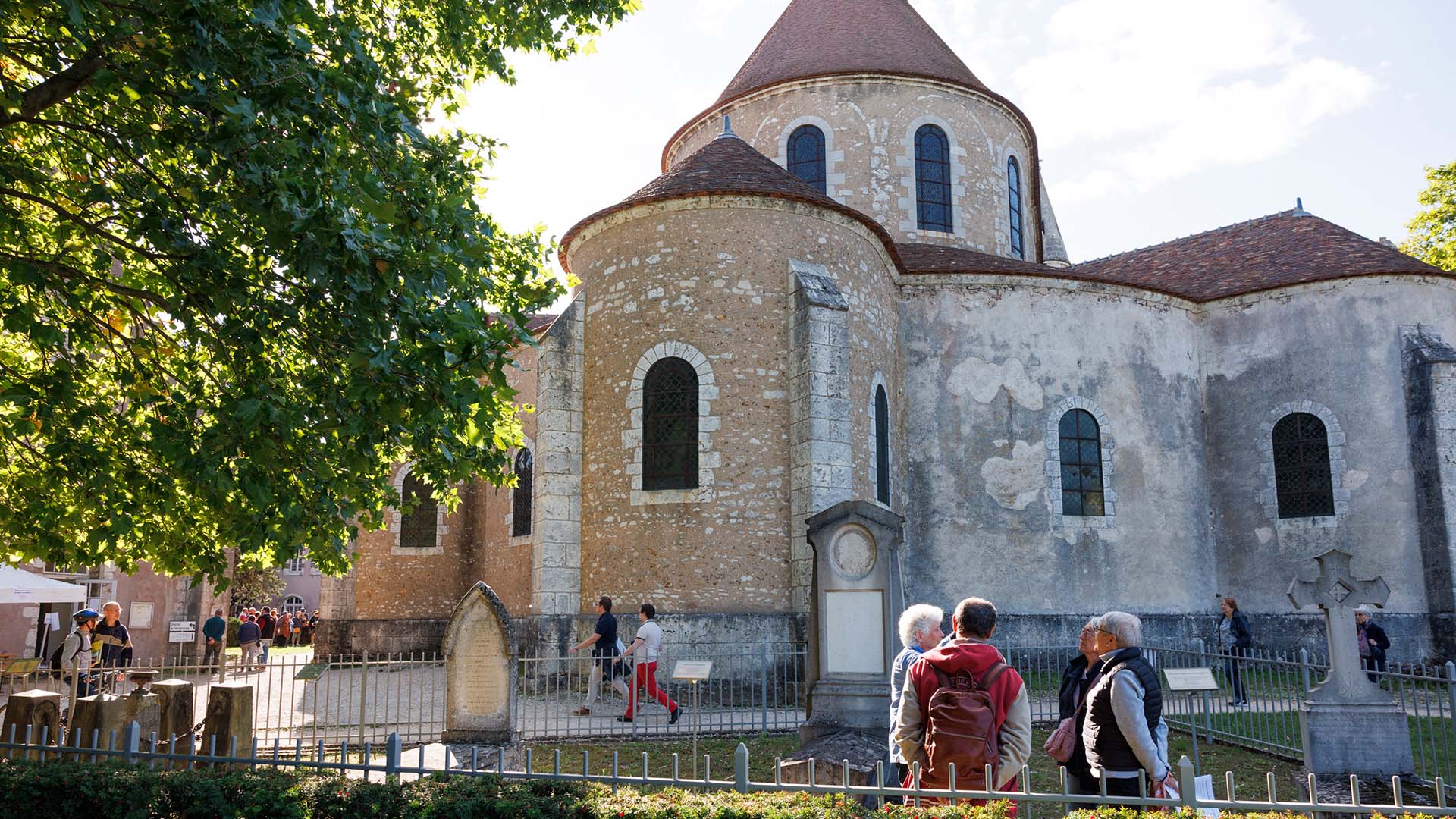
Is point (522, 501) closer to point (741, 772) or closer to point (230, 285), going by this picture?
point (230, 285)

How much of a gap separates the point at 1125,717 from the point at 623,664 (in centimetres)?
775

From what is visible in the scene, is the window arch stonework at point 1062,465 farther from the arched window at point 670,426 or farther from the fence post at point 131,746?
the fence post at point 131,746

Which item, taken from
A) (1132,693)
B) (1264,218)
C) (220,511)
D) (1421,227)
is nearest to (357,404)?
(220,511)

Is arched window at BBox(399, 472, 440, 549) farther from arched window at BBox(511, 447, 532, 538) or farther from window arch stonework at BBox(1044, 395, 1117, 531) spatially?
window arch stonework at BBox(1044, 395, 1117, 531)

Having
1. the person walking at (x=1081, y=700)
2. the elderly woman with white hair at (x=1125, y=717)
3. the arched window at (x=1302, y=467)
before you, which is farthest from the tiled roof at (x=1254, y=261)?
the elderly woman with white hair at (x=1125, y=717)

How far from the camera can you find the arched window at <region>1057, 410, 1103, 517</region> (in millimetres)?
17547

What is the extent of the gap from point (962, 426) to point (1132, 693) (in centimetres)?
1276

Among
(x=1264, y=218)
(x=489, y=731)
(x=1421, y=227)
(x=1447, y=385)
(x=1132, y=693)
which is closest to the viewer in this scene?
(x=1132, y=693)

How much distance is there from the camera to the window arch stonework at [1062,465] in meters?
17.3

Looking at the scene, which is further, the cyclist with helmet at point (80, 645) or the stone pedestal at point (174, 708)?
the cyclist with helmet at point (80, 645)

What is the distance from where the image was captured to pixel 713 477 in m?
14.3

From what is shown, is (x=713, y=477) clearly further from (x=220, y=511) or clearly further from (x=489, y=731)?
(x=220, y=511)

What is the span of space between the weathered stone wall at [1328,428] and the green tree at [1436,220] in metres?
8.04

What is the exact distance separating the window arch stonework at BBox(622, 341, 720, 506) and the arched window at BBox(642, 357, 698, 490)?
0.25 ft
